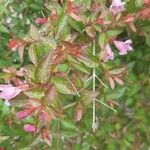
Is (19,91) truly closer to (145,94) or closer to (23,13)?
(23,13)

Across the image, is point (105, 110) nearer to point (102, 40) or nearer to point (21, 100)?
point (102, 40)

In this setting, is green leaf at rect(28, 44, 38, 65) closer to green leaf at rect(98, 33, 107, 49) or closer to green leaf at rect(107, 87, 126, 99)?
green leaf at rect(98, 33, 107, 49)

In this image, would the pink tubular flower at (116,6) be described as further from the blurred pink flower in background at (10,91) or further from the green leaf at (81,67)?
the blurred pink flower in background at (10,91)

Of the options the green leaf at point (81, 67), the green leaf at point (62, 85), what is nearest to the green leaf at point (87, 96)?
the green leaf at point (81, 67)

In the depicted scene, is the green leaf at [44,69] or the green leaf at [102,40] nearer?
the green leaf at [44,69]

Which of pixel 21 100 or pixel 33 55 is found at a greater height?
pixel 33 55


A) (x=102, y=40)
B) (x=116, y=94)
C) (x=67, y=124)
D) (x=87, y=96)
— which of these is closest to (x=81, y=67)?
(x=87, y=96)
